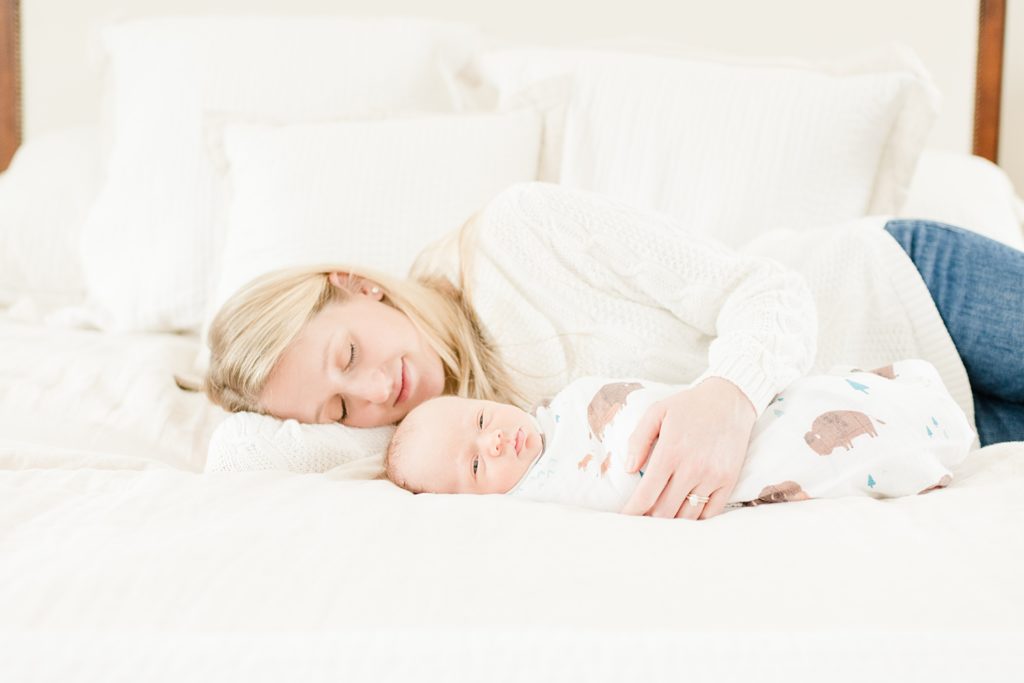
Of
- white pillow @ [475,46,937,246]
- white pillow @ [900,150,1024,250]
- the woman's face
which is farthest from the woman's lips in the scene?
white pillow @ [900,150,1024,250]

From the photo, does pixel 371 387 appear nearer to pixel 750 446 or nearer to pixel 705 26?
pixel 750 446

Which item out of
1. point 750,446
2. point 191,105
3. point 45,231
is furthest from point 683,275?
point 45,231

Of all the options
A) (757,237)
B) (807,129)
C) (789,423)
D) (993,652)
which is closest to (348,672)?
(993,652)

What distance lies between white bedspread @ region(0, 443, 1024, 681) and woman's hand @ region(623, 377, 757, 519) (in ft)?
0.27

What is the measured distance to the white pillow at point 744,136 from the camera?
148 centimetres

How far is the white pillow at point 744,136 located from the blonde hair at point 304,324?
478 mm

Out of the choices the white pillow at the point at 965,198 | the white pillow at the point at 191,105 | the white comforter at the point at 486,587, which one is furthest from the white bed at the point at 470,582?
the white pillow at the point at 965,198

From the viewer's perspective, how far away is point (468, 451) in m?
0.95

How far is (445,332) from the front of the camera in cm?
118

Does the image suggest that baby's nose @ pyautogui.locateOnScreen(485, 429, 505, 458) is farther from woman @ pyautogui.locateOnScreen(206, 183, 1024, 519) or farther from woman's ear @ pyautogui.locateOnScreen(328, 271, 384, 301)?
woman's ear @ pyautogui.locateOnScreen(328, 271, 384, 301)

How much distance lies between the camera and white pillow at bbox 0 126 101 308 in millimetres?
1819

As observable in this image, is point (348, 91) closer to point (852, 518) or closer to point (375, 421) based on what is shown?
point (375, 421)

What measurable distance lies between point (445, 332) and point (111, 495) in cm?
51

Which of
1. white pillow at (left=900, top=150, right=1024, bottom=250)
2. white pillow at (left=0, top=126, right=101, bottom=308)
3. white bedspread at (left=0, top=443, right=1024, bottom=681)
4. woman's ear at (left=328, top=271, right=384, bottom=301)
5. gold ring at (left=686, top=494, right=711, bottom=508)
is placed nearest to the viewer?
white bedspread at (left=0, top=443, right=1024, bottom=681)
